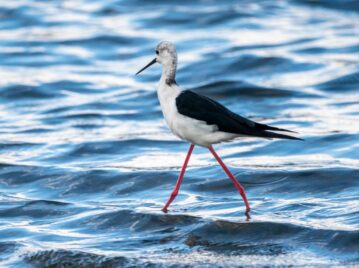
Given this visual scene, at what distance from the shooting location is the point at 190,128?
9172 millimetres

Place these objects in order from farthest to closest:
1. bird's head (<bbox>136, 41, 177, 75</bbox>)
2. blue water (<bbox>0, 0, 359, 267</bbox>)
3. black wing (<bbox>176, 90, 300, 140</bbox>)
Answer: bird's head (<bbox>136, 41, 177, 75</bbox>)
black wing (<bbox>176, 90, 300, 140</bbox>)
blue water (<bbox>0, 0, 359, 267</bbox>)

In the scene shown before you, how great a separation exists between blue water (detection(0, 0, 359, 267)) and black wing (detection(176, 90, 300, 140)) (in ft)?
2.80

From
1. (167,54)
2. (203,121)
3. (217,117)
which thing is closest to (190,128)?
(203,121)

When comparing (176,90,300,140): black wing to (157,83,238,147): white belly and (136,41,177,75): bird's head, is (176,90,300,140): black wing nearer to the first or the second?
(157,83,238,147): white belly

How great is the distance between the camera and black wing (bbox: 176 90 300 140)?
9.06 meters

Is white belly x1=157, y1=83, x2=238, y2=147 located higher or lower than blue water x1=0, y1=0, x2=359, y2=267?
higher

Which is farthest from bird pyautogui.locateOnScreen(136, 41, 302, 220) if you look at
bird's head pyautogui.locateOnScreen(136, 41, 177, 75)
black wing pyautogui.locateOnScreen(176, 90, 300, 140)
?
bird's head pyautogui.locateOnScreen(136, 41, 177, 75)

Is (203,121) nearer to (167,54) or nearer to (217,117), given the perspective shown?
(217,117)

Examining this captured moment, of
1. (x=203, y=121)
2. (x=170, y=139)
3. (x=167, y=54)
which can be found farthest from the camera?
(x=170, y=139)

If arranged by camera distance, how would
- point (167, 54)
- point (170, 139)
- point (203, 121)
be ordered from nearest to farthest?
point (203, 121) < point (167, 54) < point (170, 139)

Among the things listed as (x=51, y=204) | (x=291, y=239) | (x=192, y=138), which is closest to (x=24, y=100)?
(x=51, y=204)

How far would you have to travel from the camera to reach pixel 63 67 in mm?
18656

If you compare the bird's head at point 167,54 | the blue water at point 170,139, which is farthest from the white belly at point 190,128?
the blue water at point 170,139

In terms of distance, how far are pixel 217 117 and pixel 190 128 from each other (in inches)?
11.0
